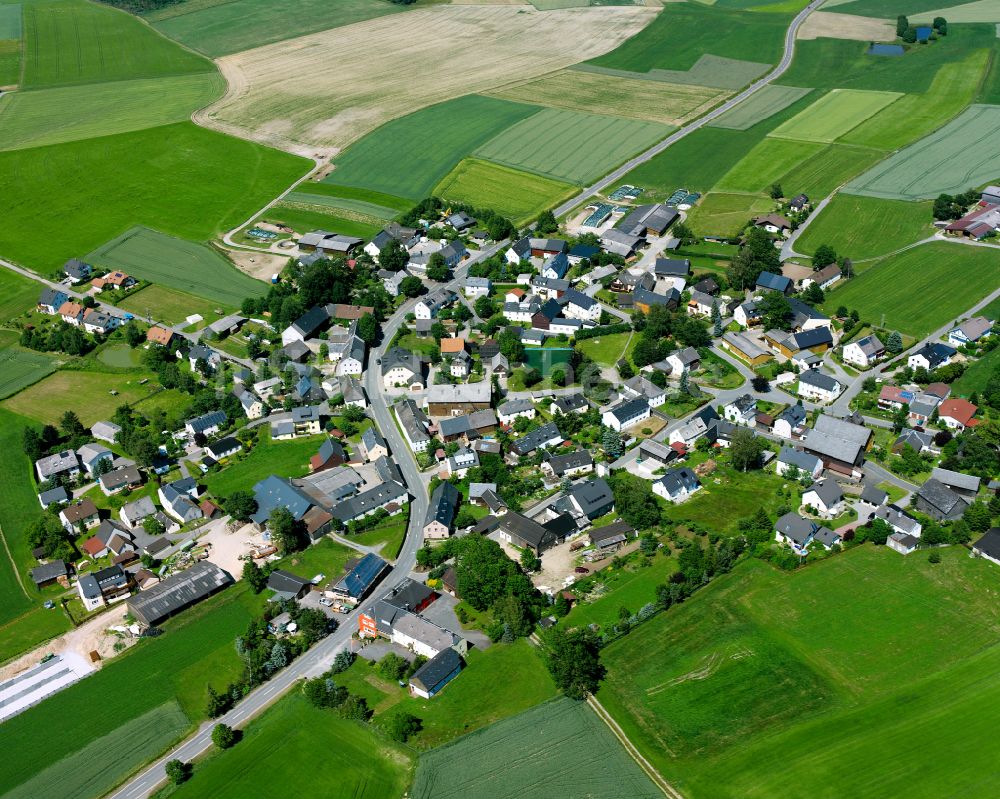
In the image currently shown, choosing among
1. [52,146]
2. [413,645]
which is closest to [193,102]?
[52,146]

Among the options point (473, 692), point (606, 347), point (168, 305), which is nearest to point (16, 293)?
point (168, 305)

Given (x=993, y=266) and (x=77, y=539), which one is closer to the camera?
(x=77, y=539)

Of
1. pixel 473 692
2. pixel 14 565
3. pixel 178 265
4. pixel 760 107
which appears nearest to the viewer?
pixel 473 692

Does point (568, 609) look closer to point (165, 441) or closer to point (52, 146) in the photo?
point (165, 441)

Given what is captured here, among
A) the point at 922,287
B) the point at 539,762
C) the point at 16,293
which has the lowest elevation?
the point at 539,762

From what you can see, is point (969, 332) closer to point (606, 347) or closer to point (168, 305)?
point (606, 347)

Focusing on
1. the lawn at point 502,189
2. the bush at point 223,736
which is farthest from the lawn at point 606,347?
the bush at point 223,736

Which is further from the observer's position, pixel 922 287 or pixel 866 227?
pixel 866 227
